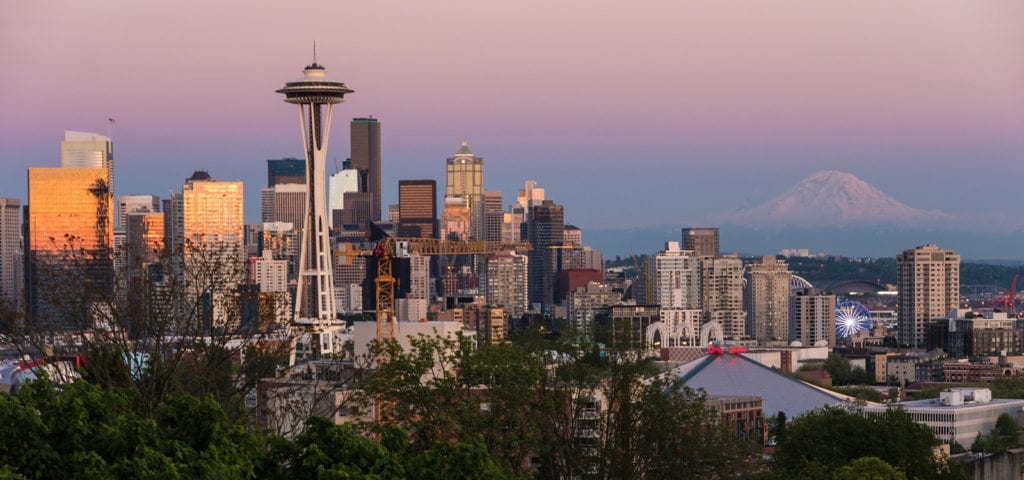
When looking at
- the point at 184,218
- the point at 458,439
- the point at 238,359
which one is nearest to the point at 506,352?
the point at 458,439

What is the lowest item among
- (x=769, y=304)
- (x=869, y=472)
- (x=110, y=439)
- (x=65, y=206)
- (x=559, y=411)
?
(x=769, y=304)

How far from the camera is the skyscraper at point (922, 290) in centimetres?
18225

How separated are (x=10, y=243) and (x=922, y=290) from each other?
81.6 meters

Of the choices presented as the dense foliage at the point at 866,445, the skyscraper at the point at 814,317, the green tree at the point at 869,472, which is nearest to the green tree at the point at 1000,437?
the dense foliage at the point at 866,445

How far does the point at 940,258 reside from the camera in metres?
194

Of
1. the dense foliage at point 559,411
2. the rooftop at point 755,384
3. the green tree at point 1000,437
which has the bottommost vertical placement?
the green tree at point 1000,437

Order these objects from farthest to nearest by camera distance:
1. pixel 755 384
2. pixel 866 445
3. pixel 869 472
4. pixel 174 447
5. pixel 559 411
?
pixel 755 384
pixel 866 445
pixel 869 472
pixel 559 411
pixel 174 447

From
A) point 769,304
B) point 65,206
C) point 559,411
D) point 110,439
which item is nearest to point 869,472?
point 559,411

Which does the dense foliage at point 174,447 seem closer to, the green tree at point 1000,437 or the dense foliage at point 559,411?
the dense foliage at point 559,411

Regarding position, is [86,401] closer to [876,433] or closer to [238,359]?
[238,359]

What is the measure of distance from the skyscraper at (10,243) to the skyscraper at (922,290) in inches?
3032

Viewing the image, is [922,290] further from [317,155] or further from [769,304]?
[317,155]

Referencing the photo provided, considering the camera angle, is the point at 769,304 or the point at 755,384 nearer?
the point at 755,384

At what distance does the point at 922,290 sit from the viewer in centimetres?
18575
